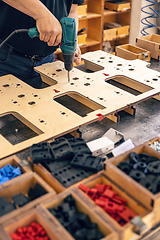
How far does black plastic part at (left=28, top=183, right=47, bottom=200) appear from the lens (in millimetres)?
1008

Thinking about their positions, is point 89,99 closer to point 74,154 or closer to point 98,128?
point 98,128

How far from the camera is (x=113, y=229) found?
2.66 feet

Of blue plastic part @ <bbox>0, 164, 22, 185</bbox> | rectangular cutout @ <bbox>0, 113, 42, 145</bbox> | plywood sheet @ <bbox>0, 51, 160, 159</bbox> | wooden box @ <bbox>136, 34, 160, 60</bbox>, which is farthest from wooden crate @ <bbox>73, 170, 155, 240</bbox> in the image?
wooden box @ <bbox>136, 34, 160, 60</bbox>

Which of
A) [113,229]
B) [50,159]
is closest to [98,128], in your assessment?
[50,159]

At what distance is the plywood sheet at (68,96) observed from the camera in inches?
59.4

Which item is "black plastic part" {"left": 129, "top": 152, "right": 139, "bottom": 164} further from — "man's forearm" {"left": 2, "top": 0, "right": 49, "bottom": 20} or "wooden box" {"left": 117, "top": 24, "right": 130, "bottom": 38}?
"wooden box" {"left": 117, "top": 24, "right": 130, "bottom": 38}

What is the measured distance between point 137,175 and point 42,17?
3.61ft

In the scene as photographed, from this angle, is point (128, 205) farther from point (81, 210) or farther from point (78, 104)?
point (78, 104)

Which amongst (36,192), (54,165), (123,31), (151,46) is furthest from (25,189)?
(123,31)

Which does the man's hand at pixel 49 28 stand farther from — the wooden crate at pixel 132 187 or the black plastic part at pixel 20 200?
the black plastic part at pixel 20 200

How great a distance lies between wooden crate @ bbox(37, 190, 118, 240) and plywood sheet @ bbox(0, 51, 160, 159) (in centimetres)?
46

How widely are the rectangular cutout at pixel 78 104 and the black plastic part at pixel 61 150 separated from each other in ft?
1.93

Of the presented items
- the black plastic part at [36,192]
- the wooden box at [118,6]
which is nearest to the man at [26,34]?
the black plastic part at [36,192]

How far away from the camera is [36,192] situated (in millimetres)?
1039
